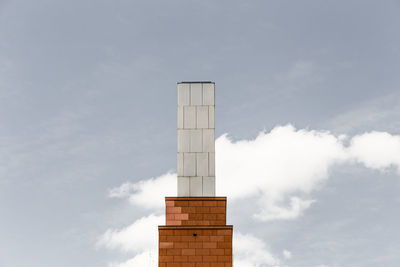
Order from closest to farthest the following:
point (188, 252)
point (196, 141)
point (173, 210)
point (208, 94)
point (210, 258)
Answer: point (210, 258) → point (188, 252) → point (173, 210) → point (196, 141) → point (208, 94)

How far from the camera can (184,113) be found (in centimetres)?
2970

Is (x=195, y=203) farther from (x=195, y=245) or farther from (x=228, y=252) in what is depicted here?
(x=228, y=252)

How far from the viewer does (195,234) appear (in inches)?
1096

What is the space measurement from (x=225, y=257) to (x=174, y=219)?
2713 millimetres

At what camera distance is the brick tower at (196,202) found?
2756cm

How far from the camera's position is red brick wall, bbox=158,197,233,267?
27.5m

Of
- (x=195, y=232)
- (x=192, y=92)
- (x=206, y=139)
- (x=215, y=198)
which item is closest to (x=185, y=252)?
(x=195, y=232)

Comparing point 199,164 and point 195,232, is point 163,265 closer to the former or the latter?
point 195,232

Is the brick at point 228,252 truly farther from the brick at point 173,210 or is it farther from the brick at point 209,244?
the brick at point 173,210

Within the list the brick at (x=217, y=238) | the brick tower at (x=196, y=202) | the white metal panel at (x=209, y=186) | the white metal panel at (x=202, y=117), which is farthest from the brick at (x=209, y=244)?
the white metal panel at (x=202, y=117)

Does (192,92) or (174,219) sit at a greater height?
(192,92)

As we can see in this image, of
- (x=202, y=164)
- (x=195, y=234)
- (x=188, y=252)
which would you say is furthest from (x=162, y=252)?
(x=202, y=164)

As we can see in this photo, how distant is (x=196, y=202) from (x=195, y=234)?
4.73 ft

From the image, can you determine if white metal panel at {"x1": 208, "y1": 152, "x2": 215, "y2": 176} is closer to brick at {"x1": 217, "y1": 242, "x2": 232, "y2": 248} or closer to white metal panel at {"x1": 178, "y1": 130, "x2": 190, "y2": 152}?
white metal panel at {"x1": 178, "y1": 130, "x2": 190, "y2": 152}
